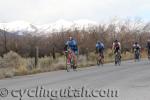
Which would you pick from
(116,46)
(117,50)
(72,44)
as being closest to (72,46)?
(72,44)

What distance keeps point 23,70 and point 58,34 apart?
20.5 m

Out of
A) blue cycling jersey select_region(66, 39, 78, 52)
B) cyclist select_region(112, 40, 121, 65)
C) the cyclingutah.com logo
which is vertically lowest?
the cyclingutah.com logo

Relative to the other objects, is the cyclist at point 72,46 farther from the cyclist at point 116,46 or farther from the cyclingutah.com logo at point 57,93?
the cyclingutah.com logo at point 57,93

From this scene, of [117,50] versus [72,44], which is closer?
[72,44]

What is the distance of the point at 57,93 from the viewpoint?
532 inches

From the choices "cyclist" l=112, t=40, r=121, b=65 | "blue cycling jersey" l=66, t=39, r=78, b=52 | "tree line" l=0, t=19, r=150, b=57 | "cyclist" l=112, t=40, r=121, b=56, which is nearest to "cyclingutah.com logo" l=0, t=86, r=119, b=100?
"blue cycling jersey" l=66, t=39, r=78, b=52

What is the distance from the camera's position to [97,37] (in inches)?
1868

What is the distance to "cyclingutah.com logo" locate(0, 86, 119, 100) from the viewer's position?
1277 cm

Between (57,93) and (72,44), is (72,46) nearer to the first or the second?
(72,44)

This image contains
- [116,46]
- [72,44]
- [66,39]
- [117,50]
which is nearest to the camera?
[72,44]

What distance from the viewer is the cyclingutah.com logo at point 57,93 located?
1277 centimetres

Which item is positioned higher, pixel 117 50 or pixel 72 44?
pixel 72 44

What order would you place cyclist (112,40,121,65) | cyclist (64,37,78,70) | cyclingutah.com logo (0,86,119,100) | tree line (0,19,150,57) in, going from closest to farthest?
1. cyclingutah.com logo (0,86,119,100)
2. cyclist (64,37,78,70)
3. cyclist (112,40,121,65)
4. tree line (0,19,150,57)

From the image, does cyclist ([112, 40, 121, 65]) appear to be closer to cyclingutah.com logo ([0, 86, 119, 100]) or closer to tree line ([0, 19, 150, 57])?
tree line ([0, 19, 150, 57])
